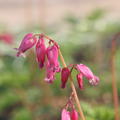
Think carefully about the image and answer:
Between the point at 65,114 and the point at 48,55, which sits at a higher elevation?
the point at 48,55

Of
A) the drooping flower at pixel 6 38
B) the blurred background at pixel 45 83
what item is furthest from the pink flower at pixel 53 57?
the drooping flower at pixel 6 38

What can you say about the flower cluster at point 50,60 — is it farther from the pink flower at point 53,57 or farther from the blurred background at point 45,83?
the blurred background at point 45,83

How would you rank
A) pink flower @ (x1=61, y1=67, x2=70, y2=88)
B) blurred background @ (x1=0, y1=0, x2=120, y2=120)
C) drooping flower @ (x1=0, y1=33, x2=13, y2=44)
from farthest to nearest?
drooping flower @ (x1=0, y1=33, x2=13, y2=44)
blurred background @ (x1=0, y1=0, x2=120, y2=120)
pink flower @ (x1=61, y1=67, x2=70, y2=88)

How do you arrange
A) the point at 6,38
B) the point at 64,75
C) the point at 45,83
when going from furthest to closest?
the point at 6,38 → the point at 45,83 → the point at 64,75

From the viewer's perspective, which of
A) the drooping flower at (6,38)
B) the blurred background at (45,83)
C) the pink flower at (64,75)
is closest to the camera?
the pink flower at (64,75)

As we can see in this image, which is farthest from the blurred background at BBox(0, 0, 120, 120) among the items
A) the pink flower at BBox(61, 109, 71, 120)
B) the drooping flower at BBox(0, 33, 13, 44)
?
the pink flower at BBox(61, 109, 71, 120)

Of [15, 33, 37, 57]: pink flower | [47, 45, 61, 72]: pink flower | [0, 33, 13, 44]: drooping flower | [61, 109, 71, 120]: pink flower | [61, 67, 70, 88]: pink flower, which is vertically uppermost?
[0, 33, 13, 44]: drooping flower

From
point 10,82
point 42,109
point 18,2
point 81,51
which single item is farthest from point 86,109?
point 18,2

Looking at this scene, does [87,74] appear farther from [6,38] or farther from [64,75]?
[6,38]

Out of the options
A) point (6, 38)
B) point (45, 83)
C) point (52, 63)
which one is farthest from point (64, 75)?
point (6, 38)

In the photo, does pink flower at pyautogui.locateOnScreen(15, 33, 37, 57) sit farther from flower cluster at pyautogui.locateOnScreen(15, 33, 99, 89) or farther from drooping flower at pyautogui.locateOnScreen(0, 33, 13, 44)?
drooping flower at pyautogui.locateOnScreen(0, 33, 13, 44)

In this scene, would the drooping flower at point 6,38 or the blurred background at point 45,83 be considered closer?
the blurred background at point 45,83
